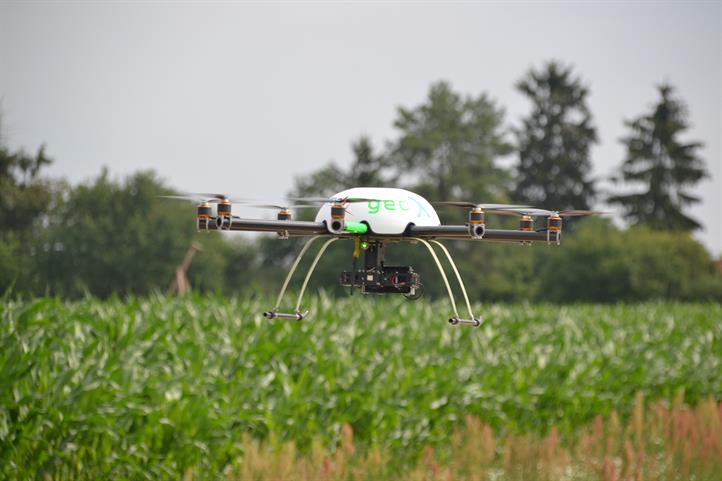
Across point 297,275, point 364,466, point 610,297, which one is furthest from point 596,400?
point 610,297

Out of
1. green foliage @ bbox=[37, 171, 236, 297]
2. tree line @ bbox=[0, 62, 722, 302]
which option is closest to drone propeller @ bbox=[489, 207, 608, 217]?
tree line @ bbox=[0, 62, 722, 302]

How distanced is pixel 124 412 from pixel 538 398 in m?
7.44

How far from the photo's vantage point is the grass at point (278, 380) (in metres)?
10.1

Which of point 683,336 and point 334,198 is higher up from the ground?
point 334,198

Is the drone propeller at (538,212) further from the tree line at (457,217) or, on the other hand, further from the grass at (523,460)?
the tree line at (457,217)

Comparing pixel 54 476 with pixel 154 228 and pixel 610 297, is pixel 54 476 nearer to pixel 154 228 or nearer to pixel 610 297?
pixel 154 228

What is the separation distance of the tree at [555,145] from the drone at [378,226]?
1857 inches

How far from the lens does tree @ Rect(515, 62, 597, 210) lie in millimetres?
52875

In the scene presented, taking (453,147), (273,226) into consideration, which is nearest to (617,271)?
(453,147)

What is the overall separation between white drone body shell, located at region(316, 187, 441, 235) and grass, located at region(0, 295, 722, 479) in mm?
7029

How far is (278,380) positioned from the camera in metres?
12.3

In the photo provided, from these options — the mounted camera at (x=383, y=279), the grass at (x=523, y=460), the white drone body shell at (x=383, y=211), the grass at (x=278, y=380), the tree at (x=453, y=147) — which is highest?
the tree at (x=453, y=147)

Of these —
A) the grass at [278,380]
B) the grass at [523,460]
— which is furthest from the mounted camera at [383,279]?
the grass at [278,380]

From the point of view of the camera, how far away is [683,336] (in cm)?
2089
